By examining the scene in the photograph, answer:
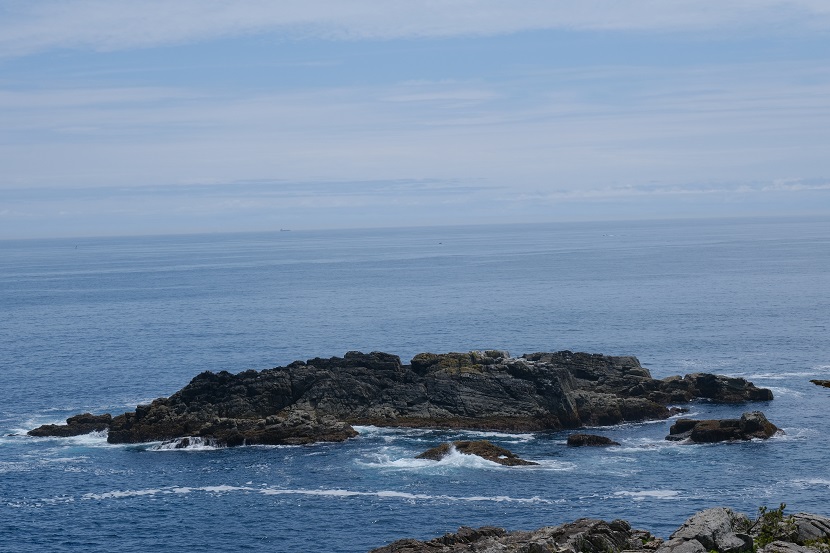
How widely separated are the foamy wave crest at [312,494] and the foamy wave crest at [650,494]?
4.80 meters

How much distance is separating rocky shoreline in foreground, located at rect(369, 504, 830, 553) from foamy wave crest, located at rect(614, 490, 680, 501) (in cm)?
1625

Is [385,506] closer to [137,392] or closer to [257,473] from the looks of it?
[257,473]

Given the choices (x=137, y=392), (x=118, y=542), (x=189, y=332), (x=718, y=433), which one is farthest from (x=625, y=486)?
(x=189, y=332)

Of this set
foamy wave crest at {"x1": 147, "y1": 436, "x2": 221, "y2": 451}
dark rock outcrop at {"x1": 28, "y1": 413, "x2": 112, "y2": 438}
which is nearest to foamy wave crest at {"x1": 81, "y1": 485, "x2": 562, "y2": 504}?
foamy wave crest at {"x1": 147, "y1": 436, "x2": 221, "y2": 451}

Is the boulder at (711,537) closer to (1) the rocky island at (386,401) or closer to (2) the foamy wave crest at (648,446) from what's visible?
(2) the foamy wave crest at (648,446)

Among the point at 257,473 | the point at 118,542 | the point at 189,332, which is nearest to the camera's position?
the point at 118,542

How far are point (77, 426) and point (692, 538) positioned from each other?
61.3m

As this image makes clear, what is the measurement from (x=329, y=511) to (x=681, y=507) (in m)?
22.3

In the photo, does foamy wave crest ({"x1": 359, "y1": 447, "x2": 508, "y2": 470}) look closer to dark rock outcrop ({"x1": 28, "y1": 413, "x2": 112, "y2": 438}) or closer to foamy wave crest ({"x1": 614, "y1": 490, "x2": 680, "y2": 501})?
foamy wave crest ({"x1": 614, "y1": 490, "x2": 680, "y2": 501})

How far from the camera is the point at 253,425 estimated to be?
282ft

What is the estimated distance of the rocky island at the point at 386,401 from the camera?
283ft

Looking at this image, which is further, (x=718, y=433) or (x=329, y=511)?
(x=718, y=433)

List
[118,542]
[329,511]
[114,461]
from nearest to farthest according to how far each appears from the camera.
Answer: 1. [118,542]
2. [329,511]
3. [114,461]

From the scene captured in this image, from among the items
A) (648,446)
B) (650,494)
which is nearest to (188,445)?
(648,446)
